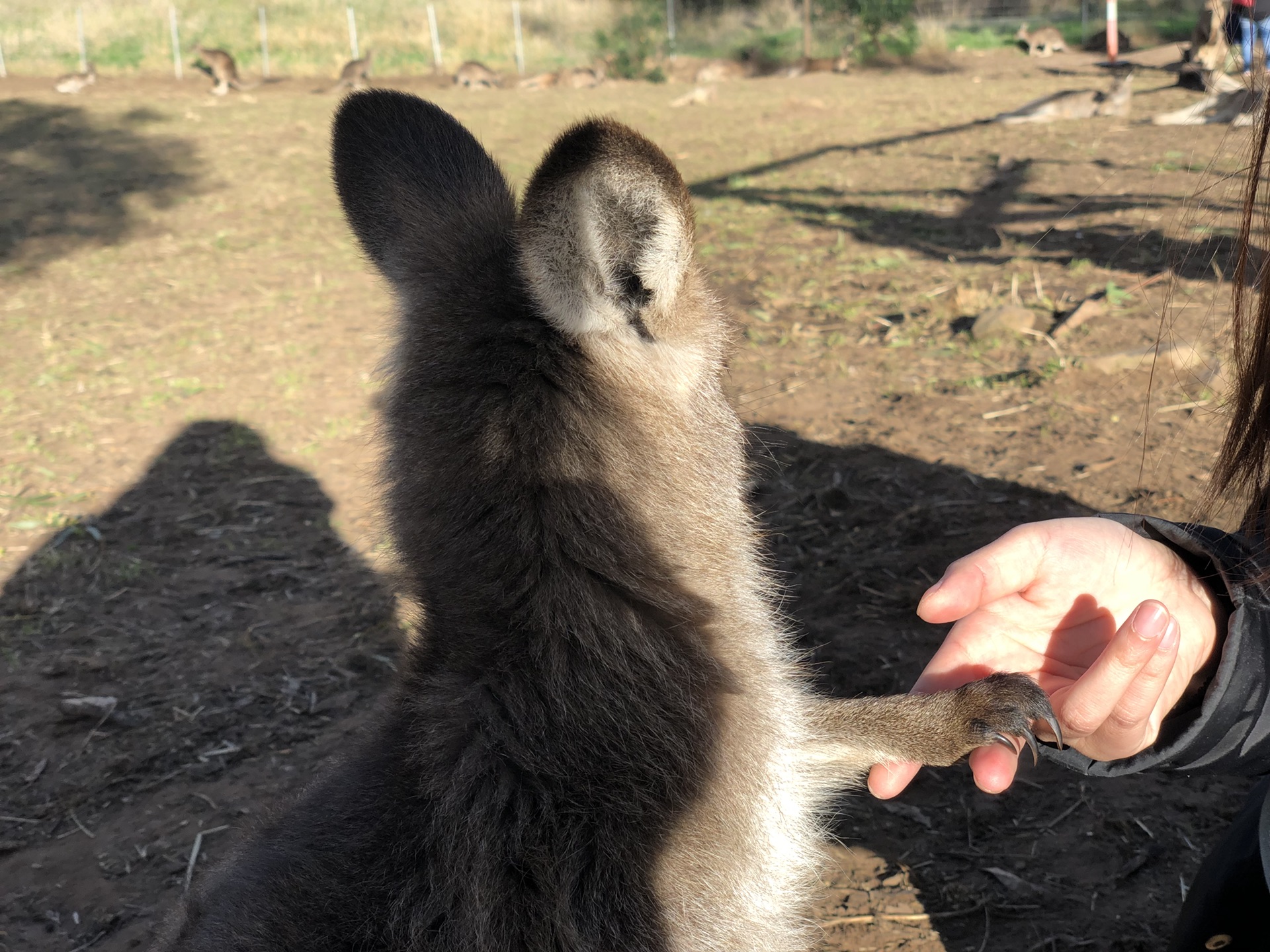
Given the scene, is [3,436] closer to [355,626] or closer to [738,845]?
[355,626]

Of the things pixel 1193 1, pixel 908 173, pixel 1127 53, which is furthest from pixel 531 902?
pixel 1193 1

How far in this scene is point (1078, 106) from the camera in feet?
38.3

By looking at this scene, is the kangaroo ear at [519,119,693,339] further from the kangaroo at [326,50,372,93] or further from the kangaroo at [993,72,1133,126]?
the kangaroo at [326,50,372,93]

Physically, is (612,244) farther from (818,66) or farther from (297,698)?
(818,66)

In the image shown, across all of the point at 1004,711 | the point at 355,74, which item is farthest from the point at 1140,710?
the point at 355,74

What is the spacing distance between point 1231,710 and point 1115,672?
408mm

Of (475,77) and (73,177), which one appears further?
(475,77)

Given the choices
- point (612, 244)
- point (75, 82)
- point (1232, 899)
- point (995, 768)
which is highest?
point (75, 82)

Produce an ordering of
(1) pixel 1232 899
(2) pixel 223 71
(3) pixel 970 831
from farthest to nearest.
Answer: (2) pixel 223 71 < (3) pixel 970 831 < (1) pixel 1232 899

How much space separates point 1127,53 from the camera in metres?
20.4

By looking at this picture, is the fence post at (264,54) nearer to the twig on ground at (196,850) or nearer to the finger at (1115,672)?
the twig on ground at (196,850)

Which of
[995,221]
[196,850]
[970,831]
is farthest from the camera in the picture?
[995,221]

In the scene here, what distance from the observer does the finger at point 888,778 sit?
6.88 feet

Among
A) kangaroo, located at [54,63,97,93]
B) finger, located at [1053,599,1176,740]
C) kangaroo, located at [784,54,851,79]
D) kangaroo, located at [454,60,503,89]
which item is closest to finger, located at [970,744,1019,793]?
finger, located at [1053,599,1176,740]
